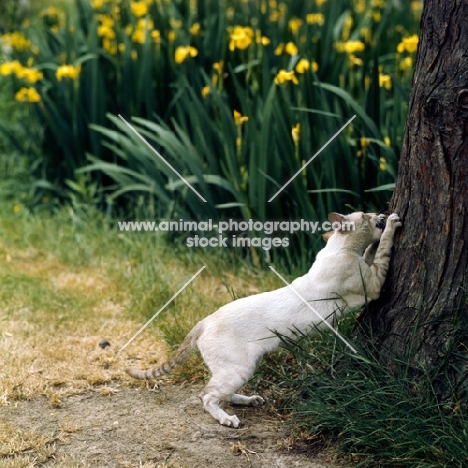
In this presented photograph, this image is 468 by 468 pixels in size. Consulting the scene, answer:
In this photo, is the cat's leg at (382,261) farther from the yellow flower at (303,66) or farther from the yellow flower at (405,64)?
the yellow flower at (405,64)

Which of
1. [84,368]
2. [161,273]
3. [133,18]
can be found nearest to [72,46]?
[133,18]

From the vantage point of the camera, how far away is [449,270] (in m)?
2.94

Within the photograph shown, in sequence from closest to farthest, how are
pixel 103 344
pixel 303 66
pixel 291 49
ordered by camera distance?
pixel 103 344 < pixel 303 66 < pixel 291 49

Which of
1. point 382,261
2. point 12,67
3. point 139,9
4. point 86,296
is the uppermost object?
point 139,9

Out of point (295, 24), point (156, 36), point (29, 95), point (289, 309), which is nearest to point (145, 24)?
point (156, 36)

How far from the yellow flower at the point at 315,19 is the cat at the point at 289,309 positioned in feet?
10.6

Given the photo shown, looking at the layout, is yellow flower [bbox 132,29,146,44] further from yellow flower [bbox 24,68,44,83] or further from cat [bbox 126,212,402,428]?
cat [bbox 126,212,402,428]

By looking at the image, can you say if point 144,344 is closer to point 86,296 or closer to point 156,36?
point 86,296

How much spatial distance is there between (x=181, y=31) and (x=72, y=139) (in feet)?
3.59

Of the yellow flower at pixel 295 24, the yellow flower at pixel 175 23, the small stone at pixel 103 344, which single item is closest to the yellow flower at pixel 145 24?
the yellow flower at pixel 175 23

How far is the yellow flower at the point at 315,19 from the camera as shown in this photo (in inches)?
243

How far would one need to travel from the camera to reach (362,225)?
3.29m

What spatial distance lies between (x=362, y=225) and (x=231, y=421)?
943 millimetres

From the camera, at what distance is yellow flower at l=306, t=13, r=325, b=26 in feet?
20.2
